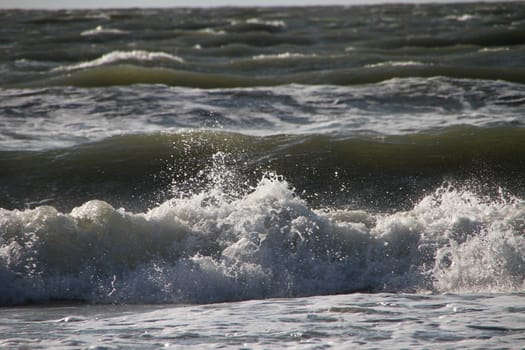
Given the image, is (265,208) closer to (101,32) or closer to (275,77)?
(275,77)

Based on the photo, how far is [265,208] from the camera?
7816 mm

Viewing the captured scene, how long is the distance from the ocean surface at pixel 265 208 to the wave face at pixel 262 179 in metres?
0.03

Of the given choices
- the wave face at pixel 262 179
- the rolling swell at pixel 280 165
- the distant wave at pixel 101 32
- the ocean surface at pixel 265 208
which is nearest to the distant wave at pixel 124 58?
the wave face at pixel 262 179

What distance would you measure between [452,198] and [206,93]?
7965mm

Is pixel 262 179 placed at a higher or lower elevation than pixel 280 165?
lower

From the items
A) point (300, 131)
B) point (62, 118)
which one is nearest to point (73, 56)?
point (62, 118)

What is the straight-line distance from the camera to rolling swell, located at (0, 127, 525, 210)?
9.63 meters

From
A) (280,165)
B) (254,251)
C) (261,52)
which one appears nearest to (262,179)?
(280,165)

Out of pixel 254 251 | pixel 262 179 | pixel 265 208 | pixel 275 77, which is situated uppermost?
pixel 275 77

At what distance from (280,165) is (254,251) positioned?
315 centimetres

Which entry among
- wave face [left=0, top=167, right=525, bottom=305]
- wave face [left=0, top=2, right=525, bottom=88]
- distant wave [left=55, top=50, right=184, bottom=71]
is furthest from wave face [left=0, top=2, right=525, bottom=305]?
distant wave [left=55, top=50, right=184, bottom=71]

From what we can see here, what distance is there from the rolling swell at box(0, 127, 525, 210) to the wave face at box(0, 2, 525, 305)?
0.03 m

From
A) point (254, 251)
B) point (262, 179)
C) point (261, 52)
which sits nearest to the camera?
point (254, 251)

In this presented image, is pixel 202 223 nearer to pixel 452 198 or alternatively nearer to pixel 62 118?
pixel 452 198
